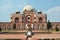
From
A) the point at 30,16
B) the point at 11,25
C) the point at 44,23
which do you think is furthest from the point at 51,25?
the point at 11,25

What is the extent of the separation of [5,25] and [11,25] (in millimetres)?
1631

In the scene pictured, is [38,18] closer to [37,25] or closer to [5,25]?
[37,25]

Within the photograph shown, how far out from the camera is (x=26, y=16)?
48.2 meters

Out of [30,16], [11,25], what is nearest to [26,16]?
[30,16]

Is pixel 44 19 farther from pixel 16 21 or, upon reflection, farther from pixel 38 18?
pixel 16 21

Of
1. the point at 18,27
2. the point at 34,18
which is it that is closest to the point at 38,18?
the point at 34,18

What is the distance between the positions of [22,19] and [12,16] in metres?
2.20

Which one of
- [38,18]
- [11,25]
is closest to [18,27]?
[11,25]

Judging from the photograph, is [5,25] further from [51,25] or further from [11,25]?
[51,25]

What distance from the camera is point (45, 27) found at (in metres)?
46.1

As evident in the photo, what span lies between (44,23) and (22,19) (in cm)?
487

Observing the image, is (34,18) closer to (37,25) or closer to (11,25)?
(37,25)

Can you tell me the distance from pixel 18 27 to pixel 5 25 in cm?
299

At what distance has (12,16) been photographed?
47.8 m
